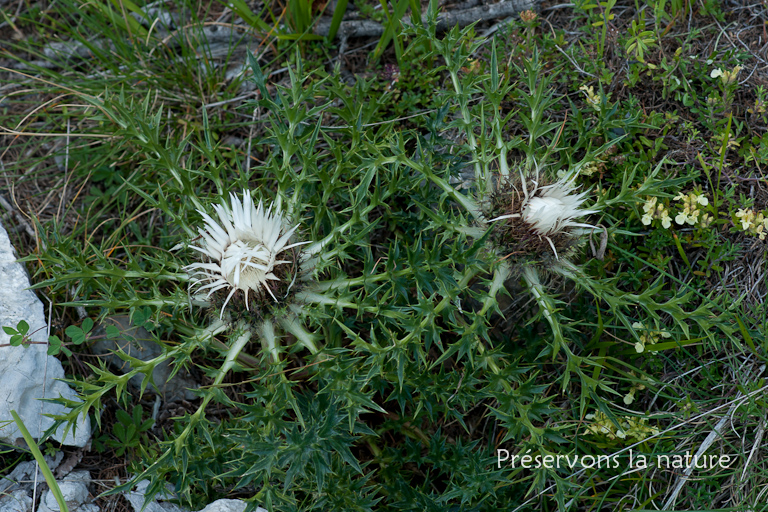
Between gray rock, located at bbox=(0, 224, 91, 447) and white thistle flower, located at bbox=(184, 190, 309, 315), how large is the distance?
84 cm

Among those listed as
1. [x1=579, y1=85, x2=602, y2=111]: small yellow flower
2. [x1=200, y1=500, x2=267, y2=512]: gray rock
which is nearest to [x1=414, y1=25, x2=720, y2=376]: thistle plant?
[x1=579, y1=85, x2=602, y2=111]: small yellow flower

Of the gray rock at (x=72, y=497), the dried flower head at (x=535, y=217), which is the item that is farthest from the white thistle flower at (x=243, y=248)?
the gray rock at (x=72, y=497)

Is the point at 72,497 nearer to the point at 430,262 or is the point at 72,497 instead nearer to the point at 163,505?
the point at 163,505

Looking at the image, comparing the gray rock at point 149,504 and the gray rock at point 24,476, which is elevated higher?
the gray rock at point 24,476

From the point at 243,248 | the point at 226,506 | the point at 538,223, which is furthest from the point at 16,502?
the point at 538,223

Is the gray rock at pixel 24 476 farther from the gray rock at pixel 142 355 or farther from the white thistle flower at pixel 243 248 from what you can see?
the white thistle flower at pixel 243 248

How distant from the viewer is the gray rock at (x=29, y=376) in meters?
2.19

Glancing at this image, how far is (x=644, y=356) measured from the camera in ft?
7.29

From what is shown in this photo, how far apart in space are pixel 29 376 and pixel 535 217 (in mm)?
2029

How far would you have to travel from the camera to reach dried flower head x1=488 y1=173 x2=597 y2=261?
1841mm

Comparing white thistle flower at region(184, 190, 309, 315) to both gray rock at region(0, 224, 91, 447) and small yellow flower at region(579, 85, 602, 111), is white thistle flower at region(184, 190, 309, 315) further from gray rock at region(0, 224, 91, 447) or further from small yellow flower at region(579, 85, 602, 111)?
small yellow flower at region(579, 85, 602, 111)

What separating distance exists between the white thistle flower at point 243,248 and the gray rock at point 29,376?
84 centimetres

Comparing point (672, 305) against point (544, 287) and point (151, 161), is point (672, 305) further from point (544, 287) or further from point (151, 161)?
point (151, 161)

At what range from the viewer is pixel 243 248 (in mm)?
1835
